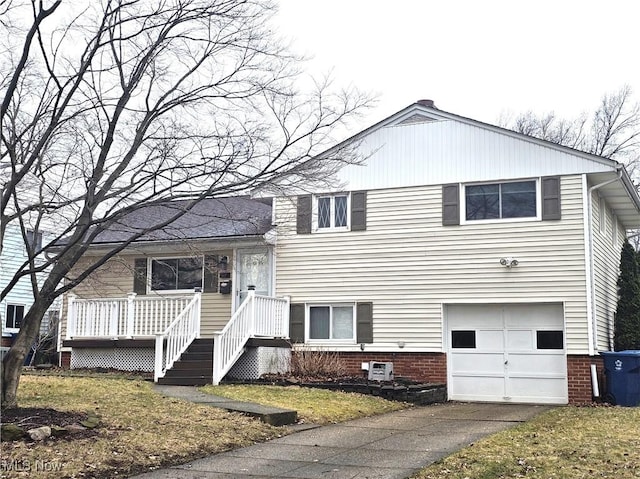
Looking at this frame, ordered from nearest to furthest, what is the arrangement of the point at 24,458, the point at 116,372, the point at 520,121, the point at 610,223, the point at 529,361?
the point at 24,458, the point at 529,361, the point at 116,372, the point at 610,223, the point at 520,121

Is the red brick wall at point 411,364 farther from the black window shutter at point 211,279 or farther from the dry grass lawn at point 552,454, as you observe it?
the dry grass lawn at point 552,454

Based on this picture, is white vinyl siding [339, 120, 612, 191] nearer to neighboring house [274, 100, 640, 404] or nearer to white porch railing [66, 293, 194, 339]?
neighboring house [274, 100, 640, 404]

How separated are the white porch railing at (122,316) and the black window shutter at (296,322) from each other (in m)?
2.47

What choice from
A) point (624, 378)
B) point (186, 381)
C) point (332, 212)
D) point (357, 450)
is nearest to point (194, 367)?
point (186, 381)

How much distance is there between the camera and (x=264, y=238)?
19094mm

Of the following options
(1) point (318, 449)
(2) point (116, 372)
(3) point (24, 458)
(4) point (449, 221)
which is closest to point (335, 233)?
(4) point (449, 221)

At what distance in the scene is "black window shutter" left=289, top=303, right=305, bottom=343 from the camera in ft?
61.7

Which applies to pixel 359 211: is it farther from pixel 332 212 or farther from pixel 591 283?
pixel 591 283

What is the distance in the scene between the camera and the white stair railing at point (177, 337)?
1623cm

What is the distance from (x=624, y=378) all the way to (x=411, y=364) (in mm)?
4586

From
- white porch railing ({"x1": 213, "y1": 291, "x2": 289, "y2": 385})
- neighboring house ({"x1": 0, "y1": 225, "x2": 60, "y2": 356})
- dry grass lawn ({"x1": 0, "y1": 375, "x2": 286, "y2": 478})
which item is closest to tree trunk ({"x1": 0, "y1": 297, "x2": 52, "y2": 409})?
dry grass lawn ({"x1": 0, "y1": 375, "x2": 286, "y2": 478})

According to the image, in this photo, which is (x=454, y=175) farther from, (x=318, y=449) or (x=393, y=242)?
(x=318, y=449)

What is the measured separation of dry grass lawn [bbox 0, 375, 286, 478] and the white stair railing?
203 centimetres

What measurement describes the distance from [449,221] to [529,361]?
3601 mm
